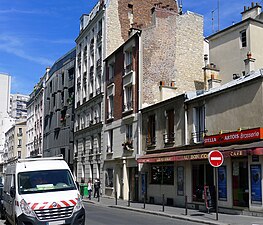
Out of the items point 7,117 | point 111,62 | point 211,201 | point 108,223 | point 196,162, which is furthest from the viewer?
point 7,117

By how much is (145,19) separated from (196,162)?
21743 millimetres

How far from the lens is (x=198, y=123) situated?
2309cm

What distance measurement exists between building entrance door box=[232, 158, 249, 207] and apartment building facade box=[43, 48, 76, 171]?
30.6m

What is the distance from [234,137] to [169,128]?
23.0ft

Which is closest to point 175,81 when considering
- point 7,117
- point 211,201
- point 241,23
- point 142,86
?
point 142,86

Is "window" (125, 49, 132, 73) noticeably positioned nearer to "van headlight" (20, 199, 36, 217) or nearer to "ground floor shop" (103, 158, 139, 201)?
"ground floor shop" (103, 158, 139, 201)

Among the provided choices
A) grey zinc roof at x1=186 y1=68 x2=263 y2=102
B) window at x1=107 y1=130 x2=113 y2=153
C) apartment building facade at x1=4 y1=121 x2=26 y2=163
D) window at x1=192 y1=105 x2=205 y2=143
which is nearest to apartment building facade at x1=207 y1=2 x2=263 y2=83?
grey zinc roof at x1=186 y1=68 x2=263 y2=102

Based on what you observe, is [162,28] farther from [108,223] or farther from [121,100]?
[108,223]

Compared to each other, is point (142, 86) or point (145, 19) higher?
point (145, 19)

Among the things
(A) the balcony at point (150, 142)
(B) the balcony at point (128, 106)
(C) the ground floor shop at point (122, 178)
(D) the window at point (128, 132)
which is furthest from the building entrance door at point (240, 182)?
(B) the balcony at point (128, 106)

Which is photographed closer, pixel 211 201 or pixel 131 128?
pixel 211 201

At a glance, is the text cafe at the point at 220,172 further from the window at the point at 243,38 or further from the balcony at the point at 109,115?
the window at the point at 243,38

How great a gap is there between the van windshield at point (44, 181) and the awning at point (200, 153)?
8219 mm

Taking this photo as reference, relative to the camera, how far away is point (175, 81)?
3234 centimetres
